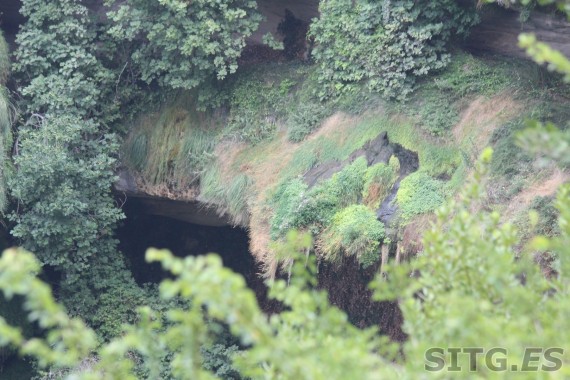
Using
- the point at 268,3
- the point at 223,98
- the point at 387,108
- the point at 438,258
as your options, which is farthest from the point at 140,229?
the point at 438,258

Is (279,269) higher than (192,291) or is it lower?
lower

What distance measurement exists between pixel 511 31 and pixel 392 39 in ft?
5.78

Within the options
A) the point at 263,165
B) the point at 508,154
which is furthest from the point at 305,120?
the point at 508,154

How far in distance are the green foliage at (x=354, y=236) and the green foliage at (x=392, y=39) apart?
231cm

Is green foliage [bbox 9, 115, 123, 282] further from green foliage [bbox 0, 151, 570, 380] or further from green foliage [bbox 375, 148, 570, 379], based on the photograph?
green foliage [bbox 375, 148, 570, 379]

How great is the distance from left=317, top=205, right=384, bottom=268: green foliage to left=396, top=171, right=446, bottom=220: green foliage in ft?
1.33

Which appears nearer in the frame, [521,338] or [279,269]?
[521,338]

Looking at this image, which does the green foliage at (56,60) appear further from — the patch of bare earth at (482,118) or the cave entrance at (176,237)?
the patch of bare earth at (482,118)

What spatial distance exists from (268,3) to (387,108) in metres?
3.62

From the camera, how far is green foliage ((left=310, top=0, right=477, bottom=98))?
39.8 feet

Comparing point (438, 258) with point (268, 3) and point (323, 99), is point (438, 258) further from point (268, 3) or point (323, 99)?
point (268, 3)

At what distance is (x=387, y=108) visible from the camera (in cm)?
1227

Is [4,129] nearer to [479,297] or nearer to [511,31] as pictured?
[511,31]

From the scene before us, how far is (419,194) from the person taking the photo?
10.7 meters
